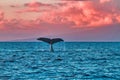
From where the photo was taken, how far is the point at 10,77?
165 feet

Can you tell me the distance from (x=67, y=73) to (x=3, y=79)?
9831 millimetres

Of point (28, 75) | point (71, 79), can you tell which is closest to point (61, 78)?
point (71, 79)

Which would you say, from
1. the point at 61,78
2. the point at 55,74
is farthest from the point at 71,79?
the point at 55,74

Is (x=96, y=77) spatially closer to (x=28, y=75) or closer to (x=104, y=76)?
(x=104, y=76)

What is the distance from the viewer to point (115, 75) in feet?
177

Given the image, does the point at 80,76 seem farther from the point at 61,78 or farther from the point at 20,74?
the point at 20,74

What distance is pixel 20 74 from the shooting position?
53.9m

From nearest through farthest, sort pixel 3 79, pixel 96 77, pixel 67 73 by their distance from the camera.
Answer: pixel 3 79
pixel 96 77
pixel 67 73

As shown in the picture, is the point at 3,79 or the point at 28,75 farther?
the point at 28,75

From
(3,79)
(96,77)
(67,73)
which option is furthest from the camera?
(67,73)

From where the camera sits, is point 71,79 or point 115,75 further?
point 115,75

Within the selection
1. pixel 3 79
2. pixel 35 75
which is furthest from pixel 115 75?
pixel 3 79

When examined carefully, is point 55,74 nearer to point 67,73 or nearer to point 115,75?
point 67,73

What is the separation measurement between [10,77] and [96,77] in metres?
9.39
